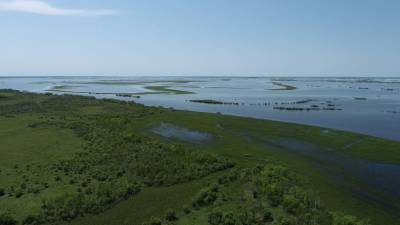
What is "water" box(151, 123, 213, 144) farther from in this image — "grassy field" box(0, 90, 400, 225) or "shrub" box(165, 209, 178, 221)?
"shrub" box(165, 209, 178, 221)

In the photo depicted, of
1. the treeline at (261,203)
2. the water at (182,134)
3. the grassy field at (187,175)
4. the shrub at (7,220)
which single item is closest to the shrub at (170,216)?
the grassy field at (187,175)

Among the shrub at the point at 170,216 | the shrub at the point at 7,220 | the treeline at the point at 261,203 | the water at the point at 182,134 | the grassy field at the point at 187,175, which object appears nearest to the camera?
the shrub at the point at 7,220

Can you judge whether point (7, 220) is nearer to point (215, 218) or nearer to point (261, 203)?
point (215, 218)

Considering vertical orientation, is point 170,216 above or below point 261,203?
below

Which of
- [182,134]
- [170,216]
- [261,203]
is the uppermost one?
[182,134]

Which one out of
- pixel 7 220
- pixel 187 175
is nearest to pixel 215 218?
pixel 187 175

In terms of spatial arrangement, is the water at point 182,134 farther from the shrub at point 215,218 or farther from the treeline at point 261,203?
the shrub at point 215,218

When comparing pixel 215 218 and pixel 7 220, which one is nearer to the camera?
pixel 7 220

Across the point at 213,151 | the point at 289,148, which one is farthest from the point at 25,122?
the point at 289,148

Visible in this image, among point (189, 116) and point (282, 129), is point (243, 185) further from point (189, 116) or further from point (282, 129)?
point (189, 116)
